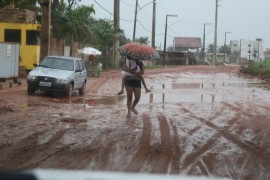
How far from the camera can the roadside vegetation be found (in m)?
42.4

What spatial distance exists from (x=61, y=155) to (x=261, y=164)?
3015 mm

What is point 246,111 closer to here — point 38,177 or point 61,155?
point 61,155

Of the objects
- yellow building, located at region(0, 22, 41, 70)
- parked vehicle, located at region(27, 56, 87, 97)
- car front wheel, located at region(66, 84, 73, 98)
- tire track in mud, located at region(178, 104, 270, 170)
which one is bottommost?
tire track in mud, located at region(178, 104, 270, 170)

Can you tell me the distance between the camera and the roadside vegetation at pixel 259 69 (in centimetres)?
4244

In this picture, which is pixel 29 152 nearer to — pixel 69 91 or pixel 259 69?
pixel 69 91

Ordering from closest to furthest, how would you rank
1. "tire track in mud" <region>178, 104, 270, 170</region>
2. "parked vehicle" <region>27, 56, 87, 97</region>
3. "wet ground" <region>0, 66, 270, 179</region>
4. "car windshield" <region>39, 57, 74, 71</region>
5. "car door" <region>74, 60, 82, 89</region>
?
"wet ground" <region>0, 66, 270, 179</region>, "tire track in mud" <region>178, 104, 270, 170</region>, "parked vehicle" <region>27, 56, 87, 97</region>, "car windshield" <region>39, 57, 74, 71</region>, "car door" <region>74, 60, 82, 89</region>

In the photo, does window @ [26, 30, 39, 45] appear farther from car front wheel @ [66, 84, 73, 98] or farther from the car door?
car front wheel @ [66, 84, 73, 98]

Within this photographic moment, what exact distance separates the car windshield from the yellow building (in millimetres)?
9719

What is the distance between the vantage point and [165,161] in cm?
721

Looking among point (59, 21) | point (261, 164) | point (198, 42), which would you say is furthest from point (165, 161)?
point (198, 42)

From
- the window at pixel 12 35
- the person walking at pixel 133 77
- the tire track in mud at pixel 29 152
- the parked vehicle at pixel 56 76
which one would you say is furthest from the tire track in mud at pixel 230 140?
the window at pixel 12 35

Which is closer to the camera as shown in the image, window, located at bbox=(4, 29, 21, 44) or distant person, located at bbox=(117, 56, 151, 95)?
distant person, located at bbox=(117, 56, 151, 95)

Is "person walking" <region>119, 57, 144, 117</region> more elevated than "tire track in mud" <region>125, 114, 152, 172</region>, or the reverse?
"person walking" <region>119, 57, 144, 117</region>

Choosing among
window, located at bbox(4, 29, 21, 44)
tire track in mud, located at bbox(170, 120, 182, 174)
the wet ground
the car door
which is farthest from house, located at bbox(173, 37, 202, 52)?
tire track in mud, located at bbox(170, 120, 182, 174)
